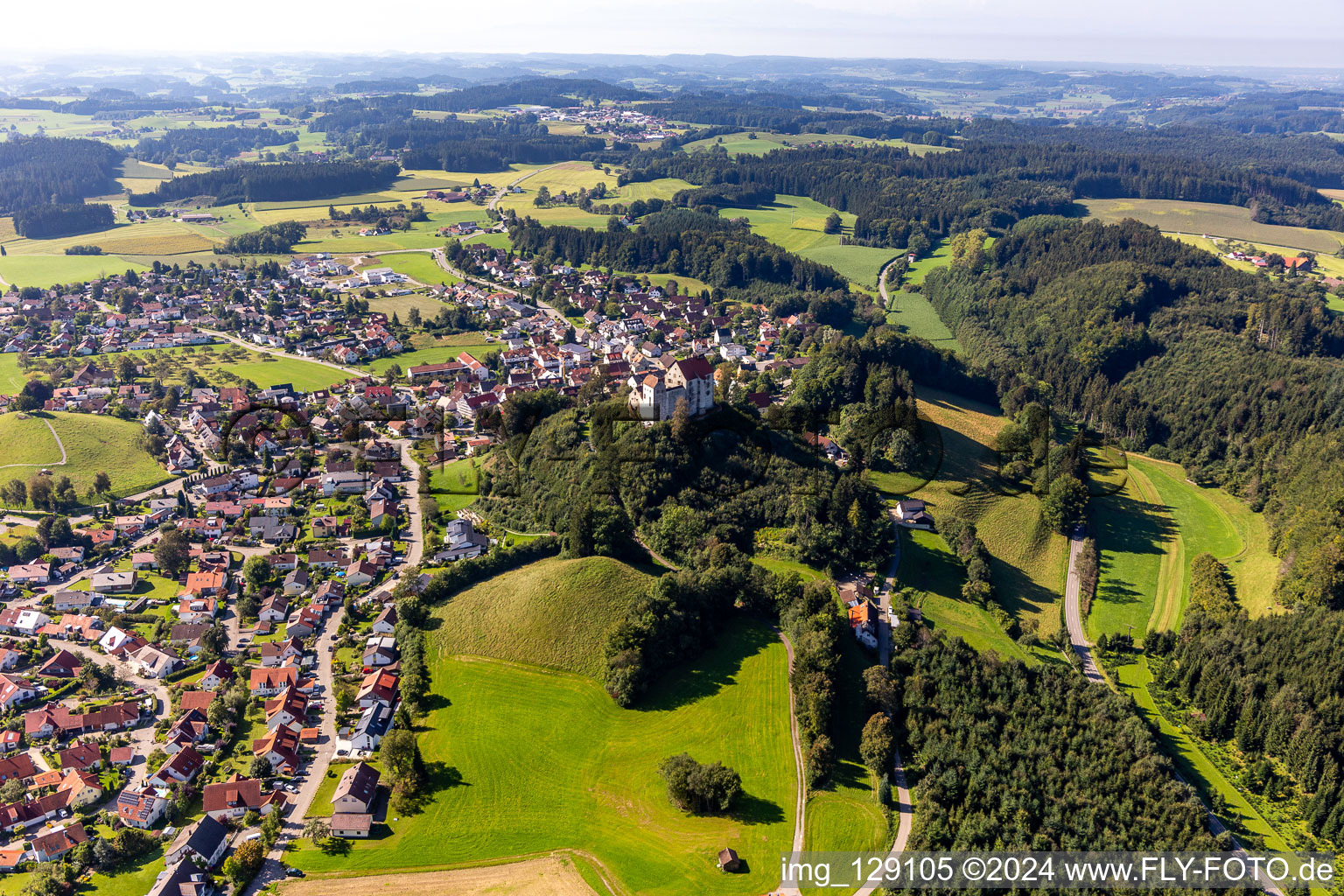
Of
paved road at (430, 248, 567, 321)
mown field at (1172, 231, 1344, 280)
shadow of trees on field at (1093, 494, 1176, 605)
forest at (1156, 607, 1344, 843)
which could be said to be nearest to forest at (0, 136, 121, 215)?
paved road at (430, 248, 567, 321)

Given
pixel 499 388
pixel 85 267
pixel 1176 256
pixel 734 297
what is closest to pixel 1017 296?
pixel 1176 256

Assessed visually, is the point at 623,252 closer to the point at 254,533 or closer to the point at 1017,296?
the point at 1017,296

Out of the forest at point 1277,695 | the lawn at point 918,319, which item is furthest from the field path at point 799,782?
the lawn at point 918,319

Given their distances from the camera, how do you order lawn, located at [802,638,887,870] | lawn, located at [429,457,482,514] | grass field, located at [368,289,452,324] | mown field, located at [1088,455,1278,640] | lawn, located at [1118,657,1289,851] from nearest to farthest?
lawn, located at [802,638,887,870], lawn, located at [1118,657,1289,851], mown field, located at [1088,455,1278,640], lawn, located at [429,457,482,514], grass field, located at [368,289,452,324]

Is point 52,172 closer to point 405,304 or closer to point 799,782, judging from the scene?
point 405,304

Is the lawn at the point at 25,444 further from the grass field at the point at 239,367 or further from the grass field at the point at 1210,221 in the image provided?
the grass field at the point at 1210,221

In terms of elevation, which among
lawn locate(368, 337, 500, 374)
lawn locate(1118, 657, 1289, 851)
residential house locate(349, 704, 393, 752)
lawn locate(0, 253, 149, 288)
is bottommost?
lawn locate(1118, 657, 1289, 851)

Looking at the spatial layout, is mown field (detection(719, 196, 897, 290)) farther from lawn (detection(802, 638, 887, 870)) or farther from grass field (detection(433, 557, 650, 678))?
lawn (detection(802, 638, 887, 870))
